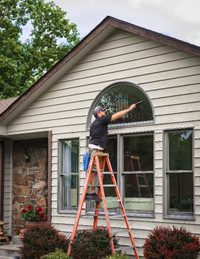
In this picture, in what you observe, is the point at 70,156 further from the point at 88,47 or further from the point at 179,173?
the point at 179,173

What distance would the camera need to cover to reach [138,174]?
9.08 metres

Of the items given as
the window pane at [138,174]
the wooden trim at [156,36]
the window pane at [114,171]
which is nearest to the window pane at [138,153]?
the window pane at [138,174]

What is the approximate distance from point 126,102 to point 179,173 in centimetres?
191

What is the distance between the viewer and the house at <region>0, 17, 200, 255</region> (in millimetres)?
8422

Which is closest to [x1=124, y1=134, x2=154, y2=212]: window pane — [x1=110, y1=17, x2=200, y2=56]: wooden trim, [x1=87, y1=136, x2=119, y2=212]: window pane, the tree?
[x1=87, y1=136, x2=119, y2=212]: window pane

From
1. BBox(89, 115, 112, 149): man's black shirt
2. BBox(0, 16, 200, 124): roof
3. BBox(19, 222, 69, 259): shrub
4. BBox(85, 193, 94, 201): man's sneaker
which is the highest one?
BBox(0, 16, 200, 124): roof

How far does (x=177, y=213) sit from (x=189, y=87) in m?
2.32

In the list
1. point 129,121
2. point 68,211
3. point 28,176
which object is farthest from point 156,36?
point 28,176

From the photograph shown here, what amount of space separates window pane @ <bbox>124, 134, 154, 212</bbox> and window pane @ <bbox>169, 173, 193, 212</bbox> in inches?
18.2

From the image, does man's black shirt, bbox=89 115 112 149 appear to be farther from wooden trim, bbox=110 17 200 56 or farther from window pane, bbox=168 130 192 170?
wooden trim, bbox=110 17 200 56

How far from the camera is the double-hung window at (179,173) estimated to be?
8.31m

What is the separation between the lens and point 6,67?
23766 mm

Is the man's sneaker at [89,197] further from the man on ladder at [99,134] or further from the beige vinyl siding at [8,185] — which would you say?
the beige vinyl siding at [8,185]

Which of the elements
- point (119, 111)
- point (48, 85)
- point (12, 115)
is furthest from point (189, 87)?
point (12, 115)
